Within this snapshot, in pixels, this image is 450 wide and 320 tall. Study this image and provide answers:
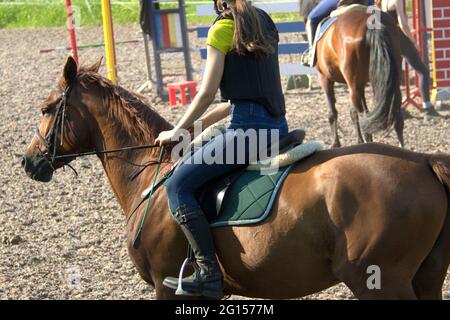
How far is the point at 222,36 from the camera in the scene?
4.62m

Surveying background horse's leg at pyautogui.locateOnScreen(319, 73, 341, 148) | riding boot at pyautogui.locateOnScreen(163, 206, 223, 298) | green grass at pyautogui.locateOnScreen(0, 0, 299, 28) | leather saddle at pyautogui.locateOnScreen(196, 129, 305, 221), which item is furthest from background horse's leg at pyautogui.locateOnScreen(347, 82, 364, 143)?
green grass at pyautogui.locateOnScreen(0, 0, 299, 28)

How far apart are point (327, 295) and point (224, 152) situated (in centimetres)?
190

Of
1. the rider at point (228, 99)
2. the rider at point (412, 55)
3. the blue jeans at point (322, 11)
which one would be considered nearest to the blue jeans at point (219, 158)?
the rider at point (228, 99)

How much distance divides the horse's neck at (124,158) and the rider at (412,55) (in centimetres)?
631

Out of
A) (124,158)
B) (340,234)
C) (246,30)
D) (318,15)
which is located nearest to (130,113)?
(124,158)

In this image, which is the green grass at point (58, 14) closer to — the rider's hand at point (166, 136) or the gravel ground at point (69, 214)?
the gravel ground at point (69, 214)

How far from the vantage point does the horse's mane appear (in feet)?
17.0

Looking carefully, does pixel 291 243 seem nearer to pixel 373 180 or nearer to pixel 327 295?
pixel 373 180

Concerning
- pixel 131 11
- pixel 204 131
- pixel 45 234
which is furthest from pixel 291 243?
pixel 131 11

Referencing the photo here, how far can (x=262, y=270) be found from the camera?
15.1ft

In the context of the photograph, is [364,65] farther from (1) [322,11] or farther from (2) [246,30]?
(2) [246,30]

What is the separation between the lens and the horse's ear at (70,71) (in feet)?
16.9

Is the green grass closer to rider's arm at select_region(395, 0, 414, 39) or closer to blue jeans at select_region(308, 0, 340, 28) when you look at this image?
rider's arm at select_region(395, 0, 414, 39)

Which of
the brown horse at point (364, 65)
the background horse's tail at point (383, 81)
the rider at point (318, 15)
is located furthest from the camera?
the rider at point (318, 15)
